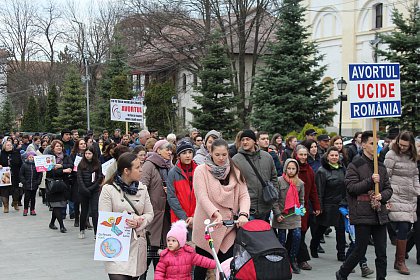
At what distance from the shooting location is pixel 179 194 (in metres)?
7.29

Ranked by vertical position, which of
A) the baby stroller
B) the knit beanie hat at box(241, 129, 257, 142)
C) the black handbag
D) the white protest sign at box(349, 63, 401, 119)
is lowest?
the baby stroller

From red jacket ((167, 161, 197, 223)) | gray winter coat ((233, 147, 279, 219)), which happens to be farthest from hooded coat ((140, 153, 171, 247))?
gray winter coat ((233, 147, 279, 219))

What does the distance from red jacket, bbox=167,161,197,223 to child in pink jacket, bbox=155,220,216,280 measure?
42.5 inches

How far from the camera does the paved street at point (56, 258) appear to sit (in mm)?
8688

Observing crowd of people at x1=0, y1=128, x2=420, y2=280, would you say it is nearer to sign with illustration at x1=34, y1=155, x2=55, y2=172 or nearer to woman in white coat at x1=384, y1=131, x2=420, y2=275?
woman in white coat at x1=384, y1=131, x2=420, y2=275

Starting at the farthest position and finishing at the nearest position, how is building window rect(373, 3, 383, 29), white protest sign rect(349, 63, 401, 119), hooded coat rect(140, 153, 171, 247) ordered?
building window rect(373, 3, 383, 29) → white protest sign rect(349, 63, 401, 119) → hooded coat rect(140, 153, 171, 247)

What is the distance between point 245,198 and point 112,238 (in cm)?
147

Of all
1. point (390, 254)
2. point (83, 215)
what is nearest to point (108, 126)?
point (83, 215)

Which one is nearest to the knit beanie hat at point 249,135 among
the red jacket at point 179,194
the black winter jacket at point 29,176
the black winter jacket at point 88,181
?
the red jacket at point 179,194

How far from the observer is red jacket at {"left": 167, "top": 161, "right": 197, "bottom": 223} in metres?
7.20

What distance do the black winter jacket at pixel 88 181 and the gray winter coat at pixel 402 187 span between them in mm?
5616

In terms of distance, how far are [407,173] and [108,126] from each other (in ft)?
110

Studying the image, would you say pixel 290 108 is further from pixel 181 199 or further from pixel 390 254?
pixel 181 199

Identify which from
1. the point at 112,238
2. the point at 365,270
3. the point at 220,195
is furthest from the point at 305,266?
the point at 112,238
